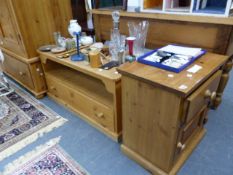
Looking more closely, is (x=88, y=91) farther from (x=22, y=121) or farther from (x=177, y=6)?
(x=177, y=6)

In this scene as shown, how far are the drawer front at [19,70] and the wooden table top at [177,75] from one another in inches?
55.4

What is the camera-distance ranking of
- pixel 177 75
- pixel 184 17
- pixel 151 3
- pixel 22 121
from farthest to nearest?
pixel 22 121, pixel 151 3, pixel 184 17, pixel 177 75

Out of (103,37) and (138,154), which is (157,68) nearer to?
(138,154)

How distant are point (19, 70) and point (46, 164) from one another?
1.31 metres

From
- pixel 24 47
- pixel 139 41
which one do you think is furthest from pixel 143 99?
pixel 24 47

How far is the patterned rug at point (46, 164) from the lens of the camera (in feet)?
4.09

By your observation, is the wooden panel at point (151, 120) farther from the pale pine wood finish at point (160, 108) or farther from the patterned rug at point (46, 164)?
the patterned rug at point (46, 164)

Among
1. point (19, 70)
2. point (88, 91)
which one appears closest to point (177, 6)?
point (88, 91)

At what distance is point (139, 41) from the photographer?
1.41m

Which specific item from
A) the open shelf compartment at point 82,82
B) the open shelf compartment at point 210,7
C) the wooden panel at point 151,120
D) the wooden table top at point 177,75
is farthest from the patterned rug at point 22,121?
the open shelf compartment at point 210,7

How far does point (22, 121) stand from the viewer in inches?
68.6

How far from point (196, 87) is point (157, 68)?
23 cm

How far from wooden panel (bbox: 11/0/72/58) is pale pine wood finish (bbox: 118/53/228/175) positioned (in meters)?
1.23

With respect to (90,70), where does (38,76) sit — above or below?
below
